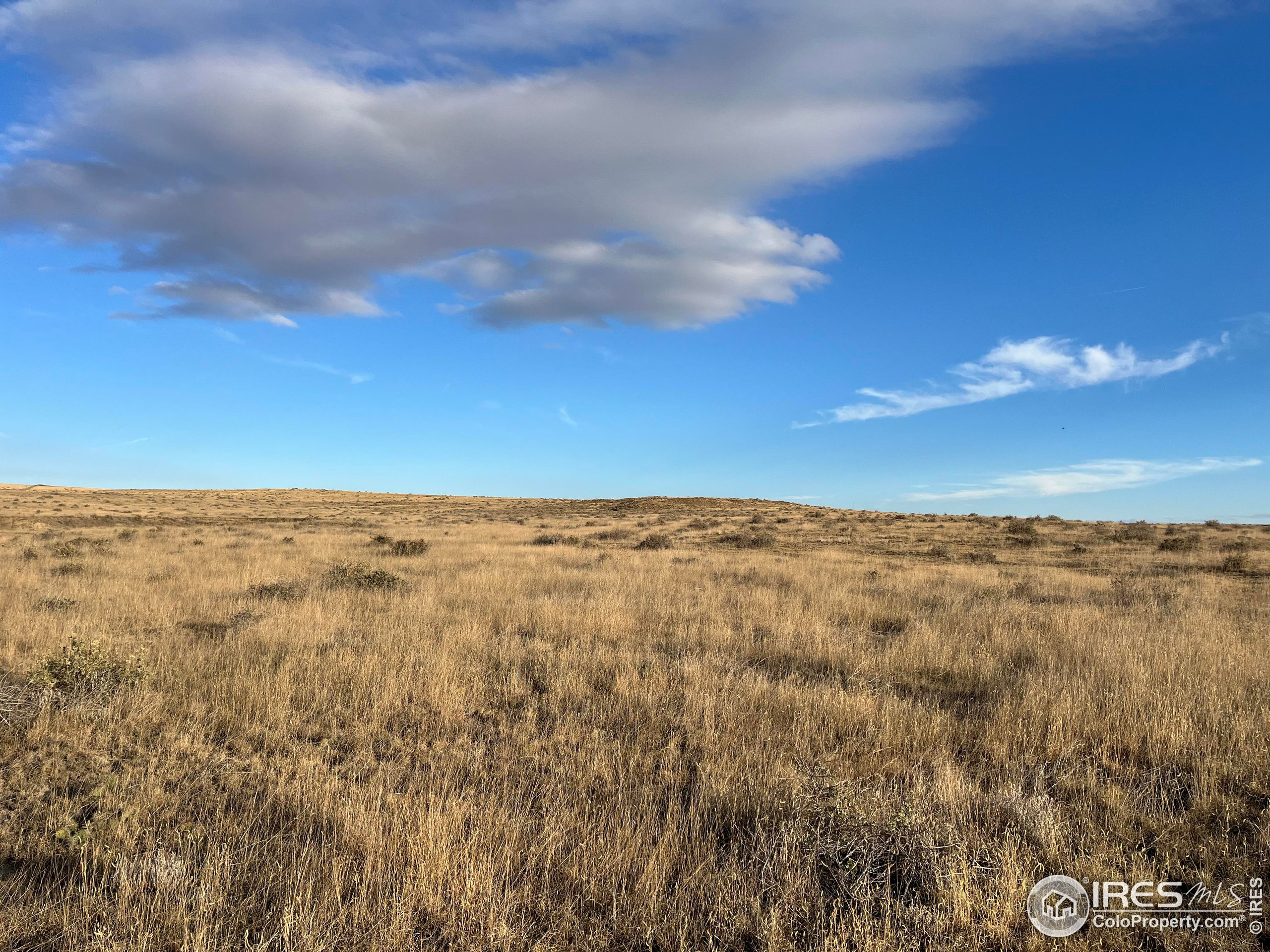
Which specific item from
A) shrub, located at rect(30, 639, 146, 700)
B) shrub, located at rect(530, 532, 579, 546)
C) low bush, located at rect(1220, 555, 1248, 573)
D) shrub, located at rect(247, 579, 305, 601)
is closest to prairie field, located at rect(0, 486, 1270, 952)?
shrub, located at rect(30, 639, 146, 700)

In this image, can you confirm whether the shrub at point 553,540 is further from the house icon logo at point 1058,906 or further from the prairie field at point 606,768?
the house icon logo at point 1058,906

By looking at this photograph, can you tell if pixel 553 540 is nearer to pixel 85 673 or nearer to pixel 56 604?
pixel 56 604

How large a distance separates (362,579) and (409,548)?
8499mm

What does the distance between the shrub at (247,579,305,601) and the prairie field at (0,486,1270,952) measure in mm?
273

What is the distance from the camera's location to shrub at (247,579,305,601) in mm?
12516

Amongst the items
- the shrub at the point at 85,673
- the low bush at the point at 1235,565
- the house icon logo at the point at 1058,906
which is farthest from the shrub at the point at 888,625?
the low bush at the point at 1235,565

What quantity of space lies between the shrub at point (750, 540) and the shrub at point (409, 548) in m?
12.4

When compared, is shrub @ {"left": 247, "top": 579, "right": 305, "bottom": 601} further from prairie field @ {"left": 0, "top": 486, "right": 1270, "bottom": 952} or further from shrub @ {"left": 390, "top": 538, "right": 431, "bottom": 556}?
shrub @ {"left": 390, "top": 538, "right": 431, "bottom": 556}

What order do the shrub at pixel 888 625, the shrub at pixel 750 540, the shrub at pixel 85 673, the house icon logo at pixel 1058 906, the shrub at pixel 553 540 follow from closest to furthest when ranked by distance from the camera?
the house icon logo at pixel 1058 906, the shrub at pixel 85 673, the shrub at pixel 888 625, the shrub at pixel 553 540, the shrub at pixel 750 540

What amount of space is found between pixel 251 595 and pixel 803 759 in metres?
11.2

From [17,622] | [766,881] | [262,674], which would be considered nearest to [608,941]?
[766,881]

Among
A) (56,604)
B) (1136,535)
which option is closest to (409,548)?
(56,604)

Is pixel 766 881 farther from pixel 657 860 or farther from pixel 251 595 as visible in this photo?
pixel 251 595

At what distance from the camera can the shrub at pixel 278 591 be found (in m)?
12.5
